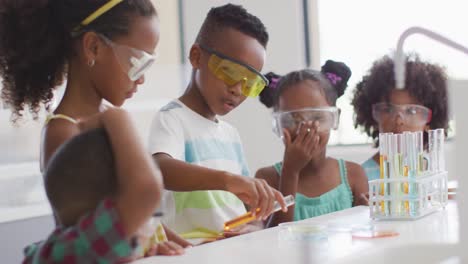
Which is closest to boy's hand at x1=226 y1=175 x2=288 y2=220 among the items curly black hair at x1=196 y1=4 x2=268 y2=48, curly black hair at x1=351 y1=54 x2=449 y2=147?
curly black hair at x1=196 y1=4 x2=268 y2=48

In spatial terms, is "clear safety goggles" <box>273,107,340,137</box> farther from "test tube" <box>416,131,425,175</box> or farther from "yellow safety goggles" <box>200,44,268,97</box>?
"test tube" <box>416,131,425,175</box>

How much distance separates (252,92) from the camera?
4.46ft

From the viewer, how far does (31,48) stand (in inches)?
31.9

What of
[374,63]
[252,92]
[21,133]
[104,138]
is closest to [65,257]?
[104,138]

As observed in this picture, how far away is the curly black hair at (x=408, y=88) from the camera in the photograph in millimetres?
1982

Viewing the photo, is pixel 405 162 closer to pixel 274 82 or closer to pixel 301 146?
pixel 301 146

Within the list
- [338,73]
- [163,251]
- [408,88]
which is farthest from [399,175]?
[408,88]

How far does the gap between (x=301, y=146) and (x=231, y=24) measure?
0.33 m

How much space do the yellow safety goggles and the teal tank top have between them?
392 millimetres

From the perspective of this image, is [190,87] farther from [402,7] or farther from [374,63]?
[402,7]

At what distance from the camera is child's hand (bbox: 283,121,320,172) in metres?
1.56

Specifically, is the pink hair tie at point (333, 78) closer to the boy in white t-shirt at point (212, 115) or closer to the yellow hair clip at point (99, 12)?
the boy in white t-shirt at point (212, 115)

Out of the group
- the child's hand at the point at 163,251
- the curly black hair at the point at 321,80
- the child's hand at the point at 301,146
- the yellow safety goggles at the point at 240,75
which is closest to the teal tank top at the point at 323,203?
the child's hand at the point at 301,146

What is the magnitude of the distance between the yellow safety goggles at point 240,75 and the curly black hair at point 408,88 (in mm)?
737
